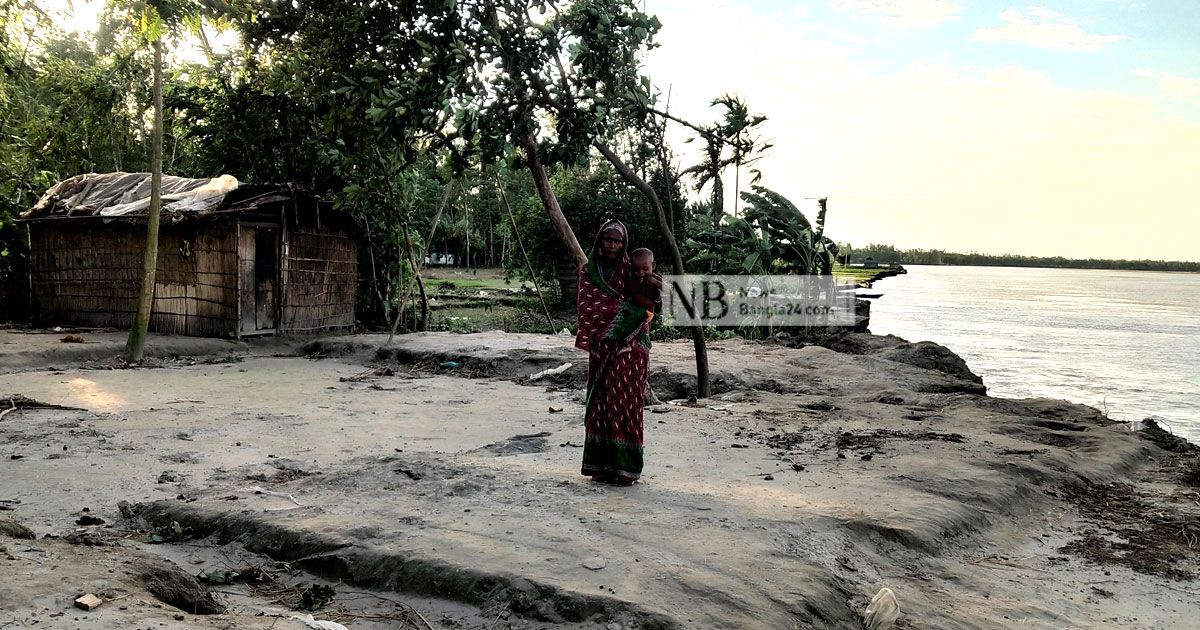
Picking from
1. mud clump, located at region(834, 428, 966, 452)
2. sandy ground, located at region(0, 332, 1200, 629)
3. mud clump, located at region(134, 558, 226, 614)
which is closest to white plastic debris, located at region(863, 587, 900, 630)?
sandy ground, located at region(0, 332, 1200, 629)

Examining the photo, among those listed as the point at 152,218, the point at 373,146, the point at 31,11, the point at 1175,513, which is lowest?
the point at 1175,513

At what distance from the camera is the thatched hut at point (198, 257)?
1424cm

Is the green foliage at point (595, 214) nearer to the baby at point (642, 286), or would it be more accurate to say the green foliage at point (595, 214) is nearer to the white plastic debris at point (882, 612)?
the baby at point (642, 286)

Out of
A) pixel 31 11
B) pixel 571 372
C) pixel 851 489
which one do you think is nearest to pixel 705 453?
pixel 851 489

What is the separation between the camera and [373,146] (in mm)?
13859

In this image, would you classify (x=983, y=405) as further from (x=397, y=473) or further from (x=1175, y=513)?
(x=397, y=473)

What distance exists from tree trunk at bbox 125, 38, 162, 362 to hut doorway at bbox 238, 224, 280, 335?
82.8 inches

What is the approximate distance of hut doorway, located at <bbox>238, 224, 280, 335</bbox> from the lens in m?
14.3

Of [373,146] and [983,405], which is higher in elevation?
[373,146]

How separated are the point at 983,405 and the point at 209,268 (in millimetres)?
12601

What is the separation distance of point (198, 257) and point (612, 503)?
1193 centimetres

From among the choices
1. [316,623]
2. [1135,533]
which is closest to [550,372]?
[1135,533]

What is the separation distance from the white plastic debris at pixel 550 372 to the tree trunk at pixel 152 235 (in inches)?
224

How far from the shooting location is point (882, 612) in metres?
3.94
